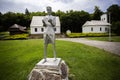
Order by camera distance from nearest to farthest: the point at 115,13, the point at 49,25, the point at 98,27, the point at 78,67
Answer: the point at 49,25 < the point at 78,67 < the point at 98,27 < the point at 115,13

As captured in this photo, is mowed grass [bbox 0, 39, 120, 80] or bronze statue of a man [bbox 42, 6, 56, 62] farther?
mowed grass [bbox 0, 39, 120, 80]

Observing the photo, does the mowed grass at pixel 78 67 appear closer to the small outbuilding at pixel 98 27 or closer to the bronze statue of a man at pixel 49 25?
the bronze statue of a man at pixel 49 25

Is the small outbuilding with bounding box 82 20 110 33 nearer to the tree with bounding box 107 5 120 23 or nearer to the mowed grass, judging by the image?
the tree with bounding box 107 5 120 23

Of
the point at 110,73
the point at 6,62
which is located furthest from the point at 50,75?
the point at 6,62

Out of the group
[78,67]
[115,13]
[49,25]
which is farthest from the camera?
[115,13]

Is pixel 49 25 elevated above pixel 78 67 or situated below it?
above

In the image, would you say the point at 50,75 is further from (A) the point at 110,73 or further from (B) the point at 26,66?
(A) the point at 110,73

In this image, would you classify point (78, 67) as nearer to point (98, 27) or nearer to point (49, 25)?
point (49, 25)

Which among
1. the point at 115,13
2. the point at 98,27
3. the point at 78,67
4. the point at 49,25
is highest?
the point at 115,13

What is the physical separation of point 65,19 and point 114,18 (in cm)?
1374

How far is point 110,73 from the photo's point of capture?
289 inches

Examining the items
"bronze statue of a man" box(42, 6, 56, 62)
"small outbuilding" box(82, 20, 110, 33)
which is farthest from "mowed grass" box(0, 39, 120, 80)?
"small outbuilding" box(82, 20, 110, 33)

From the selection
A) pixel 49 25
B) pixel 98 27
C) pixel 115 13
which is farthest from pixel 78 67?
pixel 115 13

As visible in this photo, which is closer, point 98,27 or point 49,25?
point 49,25
